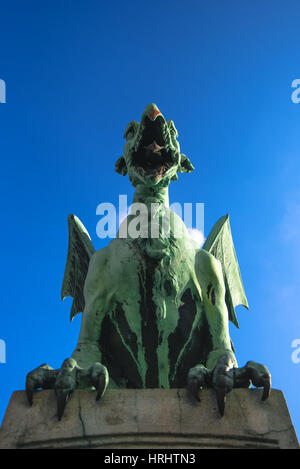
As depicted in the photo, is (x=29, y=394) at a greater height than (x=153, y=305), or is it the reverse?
(x=153, y=305)

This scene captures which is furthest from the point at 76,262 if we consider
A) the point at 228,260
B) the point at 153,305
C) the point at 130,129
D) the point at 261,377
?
the point at 261,377

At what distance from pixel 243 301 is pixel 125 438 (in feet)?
9.11

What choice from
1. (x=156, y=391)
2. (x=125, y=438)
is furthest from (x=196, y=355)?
(x=125, y=438)

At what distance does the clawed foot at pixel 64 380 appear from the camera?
10.8 feet

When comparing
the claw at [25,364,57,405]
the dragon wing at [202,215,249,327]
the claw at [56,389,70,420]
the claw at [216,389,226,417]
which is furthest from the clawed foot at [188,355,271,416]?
the dragon wing at [202,215,249,327]

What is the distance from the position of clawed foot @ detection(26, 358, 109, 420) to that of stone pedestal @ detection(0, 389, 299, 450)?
0.06 m

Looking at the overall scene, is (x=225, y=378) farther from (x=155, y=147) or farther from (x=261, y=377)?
(x=155, y=147)

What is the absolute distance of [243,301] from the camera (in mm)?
5512

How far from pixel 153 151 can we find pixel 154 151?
1cm

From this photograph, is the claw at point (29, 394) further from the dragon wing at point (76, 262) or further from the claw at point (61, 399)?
the dragon wing at point (76, 262)

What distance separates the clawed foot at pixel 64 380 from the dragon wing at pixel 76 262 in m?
1.86

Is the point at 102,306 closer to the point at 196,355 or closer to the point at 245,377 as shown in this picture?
the point at 196,355

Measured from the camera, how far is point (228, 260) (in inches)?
221
